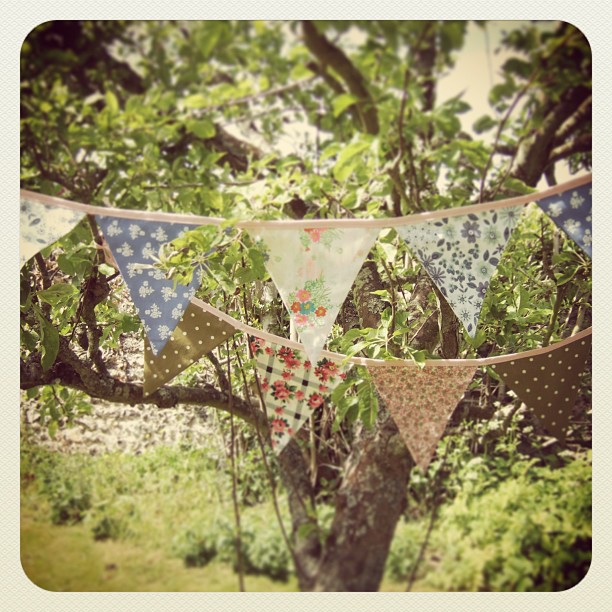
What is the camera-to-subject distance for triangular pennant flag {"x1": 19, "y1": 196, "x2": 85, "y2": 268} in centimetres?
112

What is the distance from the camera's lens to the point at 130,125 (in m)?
1.21

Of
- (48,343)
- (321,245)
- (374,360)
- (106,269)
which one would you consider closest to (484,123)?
(321,245)

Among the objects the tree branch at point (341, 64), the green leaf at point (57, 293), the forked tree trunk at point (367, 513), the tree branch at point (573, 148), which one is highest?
the tree branch at point (341, 64)

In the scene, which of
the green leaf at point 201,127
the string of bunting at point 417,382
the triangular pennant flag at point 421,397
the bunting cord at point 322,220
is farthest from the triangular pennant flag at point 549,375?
the green leaf at point 201,127

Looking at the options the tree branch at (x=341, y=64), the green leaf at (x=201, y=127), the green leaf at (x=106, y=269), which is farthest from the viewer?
the green leaf at (x=106, y=269)

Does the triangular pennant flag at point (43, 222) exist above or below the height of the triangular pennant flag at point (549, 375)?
above

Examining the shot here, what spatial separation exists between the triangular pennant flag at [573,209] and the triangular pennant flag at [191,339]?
80 cm

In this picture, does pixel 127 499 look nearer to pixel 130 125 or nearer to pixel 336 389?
pixel 336 389

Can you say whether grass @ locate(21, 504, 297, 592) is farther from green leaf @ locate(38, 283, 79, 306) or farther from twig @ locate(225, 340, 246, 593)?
green leaf @ locate(38, 283, 79, 306)

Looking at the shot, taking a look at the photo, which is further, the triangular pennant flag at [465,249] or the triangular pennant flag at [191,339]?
the triangular pennant flag at [191,339]

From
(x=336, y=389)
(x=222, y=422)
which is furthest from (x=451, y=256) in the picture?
(x=222, y=422)

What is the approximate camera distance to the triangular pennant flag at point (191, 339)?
50.3 inches

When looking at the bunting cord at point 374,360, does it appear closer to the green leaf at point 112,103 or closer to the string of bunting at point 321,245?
the string of bunting at point 321,245

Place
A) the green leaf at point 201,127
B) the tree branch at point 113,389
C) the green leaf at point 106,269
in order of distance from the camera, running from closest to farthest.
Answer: the green leaf at point 201,127
the green leaf at point 106,269
the tree branch at point 113,389
